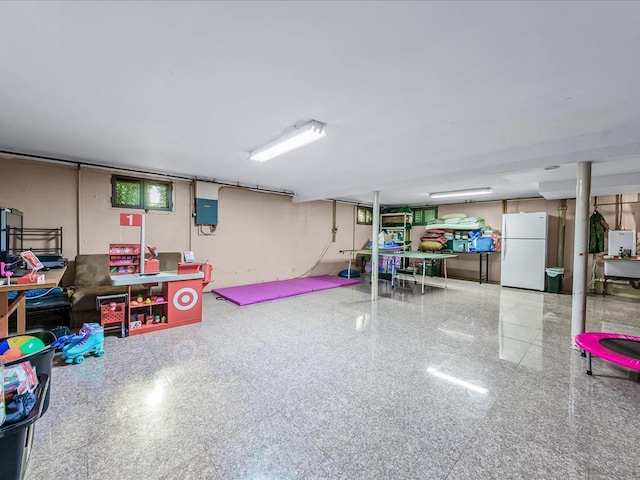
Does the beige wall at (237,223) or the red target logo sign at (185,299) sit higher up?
the beige wall at (237,223)

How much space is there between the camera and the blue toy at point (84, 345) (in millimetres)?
2723

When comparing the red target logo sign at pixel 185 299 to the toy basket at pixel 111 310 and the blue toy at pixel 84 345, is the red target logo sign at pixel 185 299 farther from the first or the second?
the blue toy at pixel 84 345

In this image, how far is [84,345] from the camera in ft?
9.12

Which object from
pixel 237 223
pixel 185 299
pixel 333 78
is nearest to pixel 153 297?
pixel 185 299

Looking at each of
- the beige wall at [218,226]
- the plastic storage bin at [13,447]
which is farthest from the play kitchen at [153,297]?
the plastic storage bin at [13,447]

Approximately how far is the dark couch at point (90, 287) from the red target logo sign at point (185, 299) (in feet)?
2.33

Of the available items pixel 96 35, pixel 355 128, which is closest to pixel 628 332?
pixel 355 128

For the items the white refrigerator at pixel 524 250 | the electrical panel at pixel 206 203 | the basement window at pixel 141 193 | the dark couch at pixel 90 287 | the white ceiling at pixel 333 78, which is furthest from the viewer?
the white refrigerator at pixel 524 250

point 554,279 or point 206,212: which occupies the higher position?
point 206,212

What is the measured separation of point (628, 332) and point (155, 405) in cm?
572

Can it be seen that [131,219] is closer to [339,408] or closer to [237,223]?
[237,223]

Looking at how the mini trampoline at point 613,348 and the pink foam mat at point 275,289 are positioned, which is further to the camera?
the pink foam mat at point 275,289

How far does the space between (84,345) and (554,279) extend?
8740mm

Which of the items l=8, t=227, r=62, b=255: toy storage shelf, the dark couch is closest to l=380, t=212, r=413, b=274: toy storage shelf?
the dark couch
